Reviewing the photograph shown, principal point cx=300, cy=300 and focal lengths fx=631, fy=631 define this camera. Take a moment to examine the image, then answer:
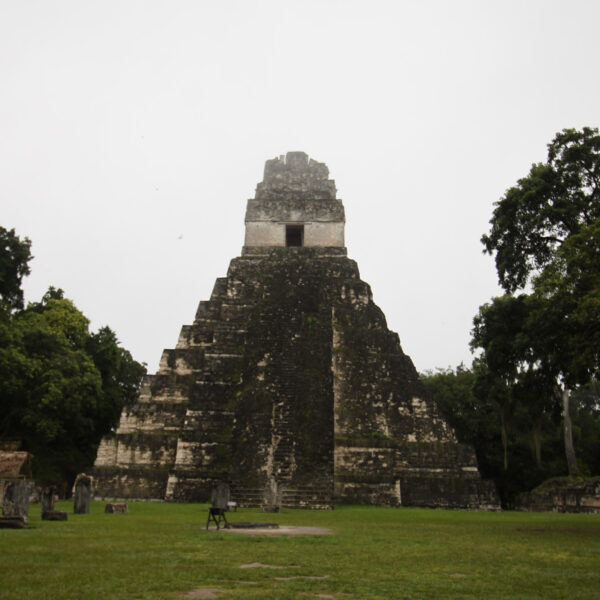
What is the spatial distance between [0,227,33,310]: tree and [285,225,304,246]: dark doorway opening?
1079cm

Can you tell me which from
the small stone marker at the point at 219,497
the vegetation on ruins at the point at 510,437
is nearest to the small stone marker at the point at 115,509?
the small stone marker at the point at 219,497

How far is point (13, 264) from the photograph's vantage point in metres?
25.6

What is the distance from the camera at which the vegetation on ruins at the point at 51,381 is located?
2041 cm

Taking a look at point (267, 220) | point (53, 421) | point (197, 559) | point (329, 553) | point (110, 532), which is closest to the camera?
point (197, 559)

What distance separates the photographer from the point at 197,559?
543 cm

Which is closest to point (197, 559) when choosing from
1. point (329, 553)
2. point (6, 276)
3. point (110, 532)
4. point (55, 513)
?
point (329, 553)

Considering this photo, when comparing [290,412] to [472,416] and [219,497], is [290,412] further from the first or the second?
[472,416]

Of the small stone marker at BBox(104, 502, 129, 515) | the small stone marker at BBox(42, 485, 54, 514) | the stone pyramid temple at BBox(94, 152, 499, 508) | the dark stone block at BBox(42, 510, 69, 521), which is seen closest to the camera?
the dark stone block at BBox(42, 510, 69, 521)

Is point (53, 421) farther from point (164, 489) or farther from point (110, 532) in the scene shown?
point (110, 532)

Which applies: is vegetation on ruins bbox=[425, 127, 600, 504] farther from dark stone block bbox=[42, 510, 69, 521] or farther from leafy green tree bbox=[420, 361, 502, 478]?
leafy green tree bbox=[420, 361, 502, 478]

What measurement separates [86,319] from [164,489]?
1374 cm

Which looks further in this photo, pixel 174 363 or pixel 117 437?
pixel 174 363

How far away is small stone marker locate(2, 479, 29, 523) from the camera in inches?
342

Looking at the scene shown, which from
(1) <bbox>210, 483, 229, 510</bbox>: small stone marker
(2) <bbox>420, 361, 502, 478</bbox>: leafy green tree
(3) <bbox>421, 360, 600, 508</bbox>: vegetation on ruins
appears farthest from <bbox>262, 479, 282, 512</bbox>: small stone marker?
(2) <bbox>420, 361, 502, 478</bbox>: leafy green tree
